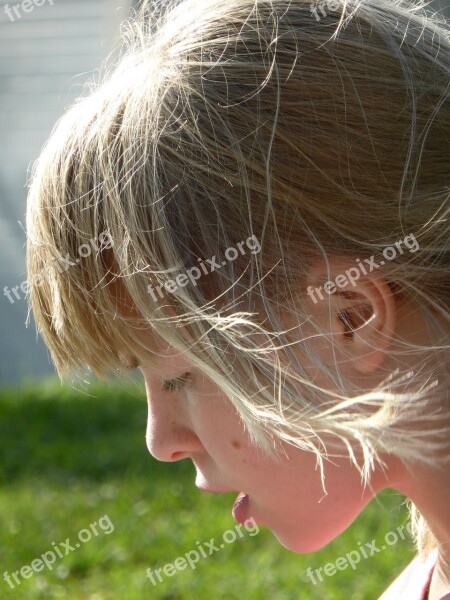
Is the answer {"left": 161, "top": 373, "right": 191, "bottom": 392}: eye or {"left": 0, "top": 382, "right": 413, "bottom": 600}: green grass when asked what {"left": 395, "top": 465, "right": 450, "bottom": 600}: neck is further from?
{"left": 0, "top": 382, "right": 413, "bottom": 600}: green grass

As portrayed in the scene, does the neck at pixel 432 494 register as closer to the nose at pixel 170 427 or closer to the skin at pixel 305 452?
the skin at pixel 305 452

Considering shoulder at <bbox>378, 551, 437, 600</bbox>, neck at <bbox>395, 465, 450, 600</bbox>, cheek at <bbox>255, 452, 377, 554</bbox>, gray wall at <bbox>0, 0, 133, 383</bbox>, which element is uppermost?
gray wall at <bbox>0, 0, 133, 383</bbox>

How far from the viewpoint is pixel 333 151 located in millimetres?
1428

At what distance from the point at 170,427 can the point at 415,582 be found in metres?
0.60

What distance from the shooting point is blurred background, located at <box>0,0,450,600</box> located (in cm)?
321

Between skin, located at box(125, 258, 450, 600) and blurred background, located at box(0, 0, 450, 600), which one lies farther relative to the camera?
blurred background, located at box(0, 0, 450, 600)

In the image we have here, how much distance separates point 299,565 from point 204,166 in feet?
7.04

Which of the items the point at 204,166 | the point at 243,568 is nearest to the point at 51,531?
the point at 243,568

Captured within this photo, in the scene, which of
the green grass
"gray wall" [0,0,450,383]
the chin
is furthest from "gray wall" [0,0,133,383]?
the chin

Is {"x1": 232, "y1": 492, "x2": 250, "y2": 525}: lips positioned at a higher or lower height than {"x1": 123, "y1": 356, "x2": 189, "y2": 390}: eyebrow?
lower

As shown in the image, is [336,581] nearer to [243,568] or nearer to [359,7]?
[243,568]

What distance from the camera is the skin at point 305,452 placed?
1.48m

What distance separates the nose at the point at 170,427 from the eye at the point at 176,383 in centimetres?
1

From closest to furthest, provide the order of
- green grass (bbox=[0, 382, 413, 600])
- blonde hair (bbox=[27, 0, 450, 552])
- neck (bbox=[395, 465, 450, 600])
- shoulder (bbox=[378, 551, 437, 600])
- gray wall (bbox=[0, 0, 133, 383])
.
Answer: blonde hair (bbox=[27, 0, 450, 552]), neck (bbox=[395, 465, 450, 600]), shoulder (bbox=[378, 551, 437, 600]), green grass (bbox=[0, 382, 413, 600]), gray wall (bbox=[0, 0, 133, 383])
